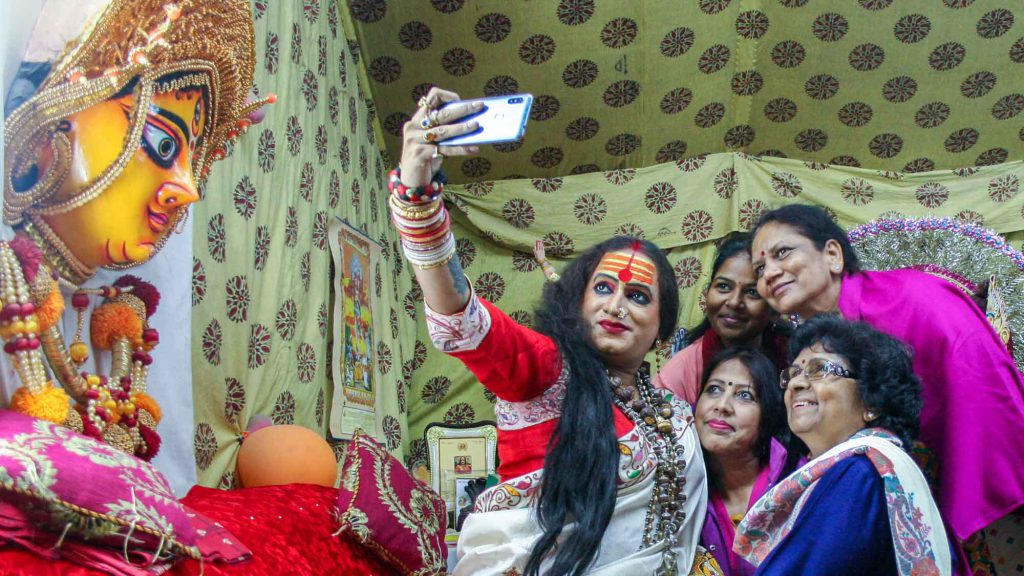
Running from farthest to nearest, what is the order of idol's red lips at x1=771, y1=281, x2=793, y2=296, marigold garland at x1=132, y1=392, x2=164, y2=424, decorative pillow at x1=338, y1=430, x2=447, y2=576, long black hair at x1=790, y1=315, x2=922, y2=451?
idol's red lips at x1=771, y1=281, x2=793, y2=296
decorative pillow at x1=338, y1=430, x2=447, y2=576
marigold garland at x1=132, y1=392, x2=164, y2=424
long black hair at x1=790, y1=315, x2=922, y2=451

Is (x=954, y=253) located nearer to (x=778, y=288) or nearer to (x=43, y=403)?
(x=778, y=288)

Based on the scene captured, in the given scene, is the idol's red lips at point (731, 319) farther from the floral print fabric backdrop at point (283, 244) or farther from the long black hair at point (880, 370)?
the floral print fabric backdrop at point (283, 244)

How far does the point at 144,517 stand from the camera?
1720mm

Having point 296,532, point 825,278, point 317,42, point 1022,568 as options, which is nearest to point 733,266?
point 825,278

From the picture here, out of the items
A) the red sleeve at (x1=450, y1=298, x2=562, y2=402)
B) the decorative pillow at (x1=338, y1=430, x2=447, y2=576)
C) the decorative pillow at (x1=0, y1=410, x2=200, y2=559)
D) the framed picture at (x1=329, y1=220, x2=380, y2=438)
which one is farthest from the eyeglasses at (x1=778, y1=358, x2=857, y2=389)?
the framed picture at (x1=329, y1=220, x2=380, y2=438)

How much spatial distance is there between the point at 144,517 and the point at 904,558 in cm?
146

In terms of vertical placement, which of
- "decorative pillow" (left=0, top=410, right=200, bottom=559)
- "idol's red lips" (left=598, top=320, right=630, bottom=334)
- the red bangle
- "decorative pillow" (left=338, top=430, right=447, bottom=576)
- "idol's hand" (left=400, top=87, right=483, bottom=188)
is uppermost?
"idol's hand" (left=400, top=87, right=483, bottom=188)

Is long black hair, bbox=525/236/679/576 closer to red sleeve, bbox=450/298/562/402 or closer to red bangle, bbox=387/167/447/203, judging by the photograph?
red sleeve, bbox=450/298/562/402

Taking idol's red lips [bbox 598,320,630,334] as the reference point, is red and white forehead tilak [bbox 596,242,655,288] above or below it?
above

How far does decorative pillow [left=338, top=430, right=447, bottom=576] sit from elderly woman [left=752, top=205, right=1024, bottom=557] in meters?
1.24

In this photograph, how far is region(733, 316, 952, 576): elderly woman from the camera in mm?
1847

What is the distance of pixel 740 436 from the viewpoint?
254 cm

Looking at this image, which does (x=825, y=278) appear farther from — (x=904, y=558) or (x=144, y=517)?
(x=144, y=517)

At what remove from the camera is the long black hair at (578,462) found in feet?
6.54
